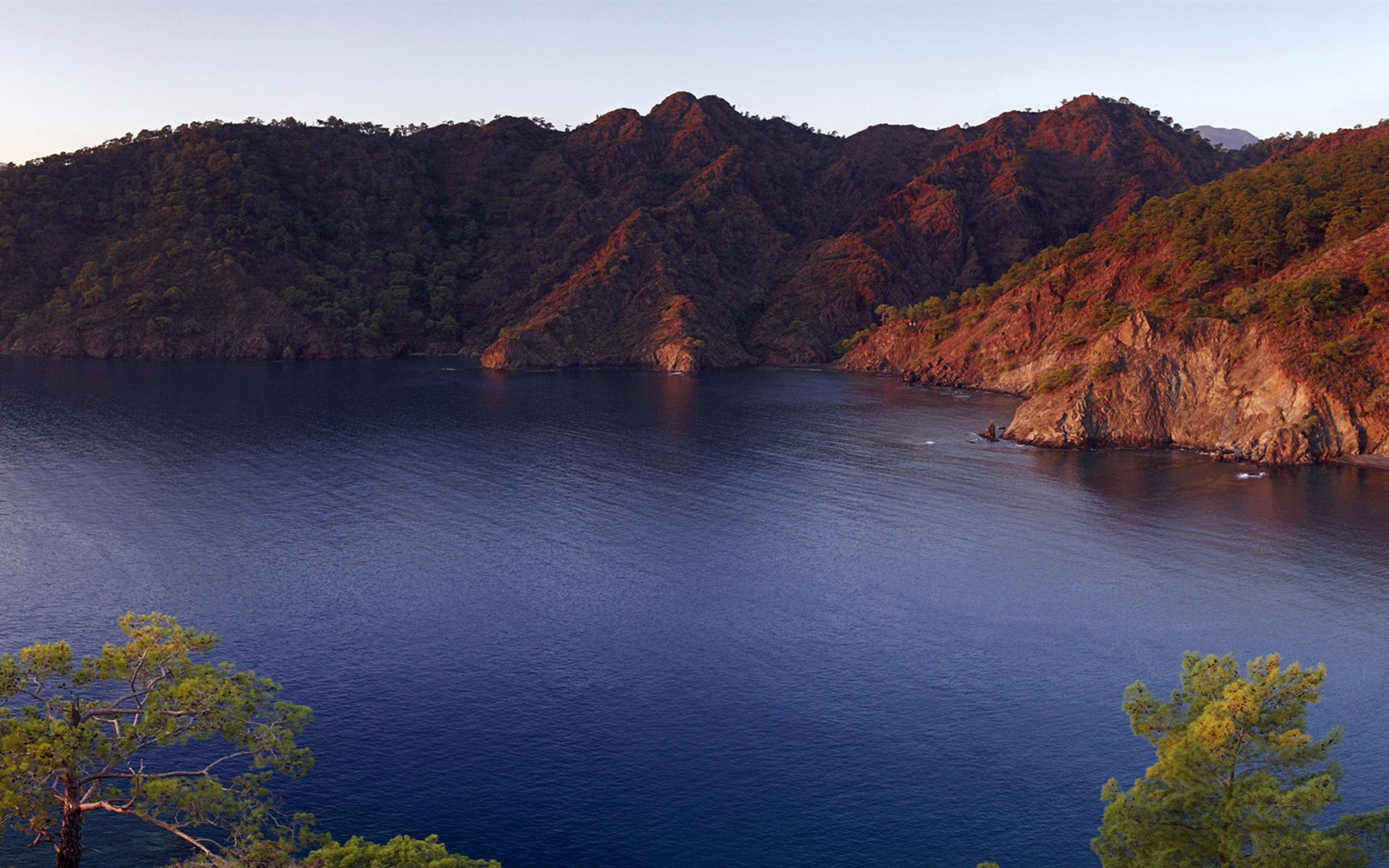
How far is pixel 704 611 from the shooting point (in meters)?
74.8

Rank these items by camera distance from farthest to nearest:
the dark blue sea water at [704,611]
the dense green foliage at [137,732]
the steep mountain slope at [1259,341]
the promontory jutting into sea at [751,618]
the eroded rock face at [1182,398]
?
the eroded rock face at [1182,398], the steep mountain slope at [1259,341], the dark blue sea water at [704,611], the promontory jutting into sea at [751,618], the dense green foliage at [137,732]

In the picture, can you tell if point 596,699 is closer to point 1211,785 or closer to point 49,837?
point 49,837

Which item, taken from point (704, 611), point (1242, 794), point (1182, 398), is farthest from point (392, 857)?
point (1182, 398)

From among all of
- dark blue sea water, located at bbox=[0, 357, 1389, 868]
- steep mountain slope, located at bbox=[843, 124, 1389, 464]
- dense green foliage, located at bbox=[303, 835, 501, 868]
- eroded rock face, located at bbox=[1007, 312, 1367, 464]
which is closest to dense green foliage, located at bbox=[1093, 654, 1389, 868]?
dark blue sea water, located at bbox=[0, 357, 1389, 868]

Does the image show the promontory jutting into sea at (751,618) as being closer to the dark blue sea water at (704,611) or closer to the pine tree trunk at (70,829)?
the pine tree trunk at (70,829)

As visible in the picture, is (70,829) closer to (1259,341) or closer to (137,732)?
(137,732)

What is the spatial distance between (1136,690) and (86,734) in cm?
3538

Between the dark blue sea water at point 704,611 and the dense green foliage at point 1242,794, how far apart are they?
454 inches

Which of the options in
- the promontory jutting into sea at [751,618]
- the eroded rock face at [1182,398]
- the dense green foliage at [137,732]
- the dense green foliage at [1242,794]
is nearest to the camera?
the dense green foliage at [1242,794]

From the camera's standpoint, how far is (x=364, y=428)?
145 m

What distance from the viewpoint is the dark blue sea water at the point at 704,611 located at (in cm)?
4934

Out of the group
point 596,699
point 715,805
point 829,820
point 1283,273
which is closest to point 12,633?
point 596,699

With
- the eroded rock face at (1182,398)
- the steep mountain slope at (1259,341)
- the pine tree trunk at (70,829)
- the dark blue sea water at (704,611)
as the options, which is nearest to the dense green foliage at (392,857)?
the pine tree trunk at (70,829)

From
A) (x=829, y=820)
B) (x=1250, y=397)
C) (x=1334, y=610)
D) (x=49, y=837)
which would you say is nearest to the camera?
(x=49, y=837)
